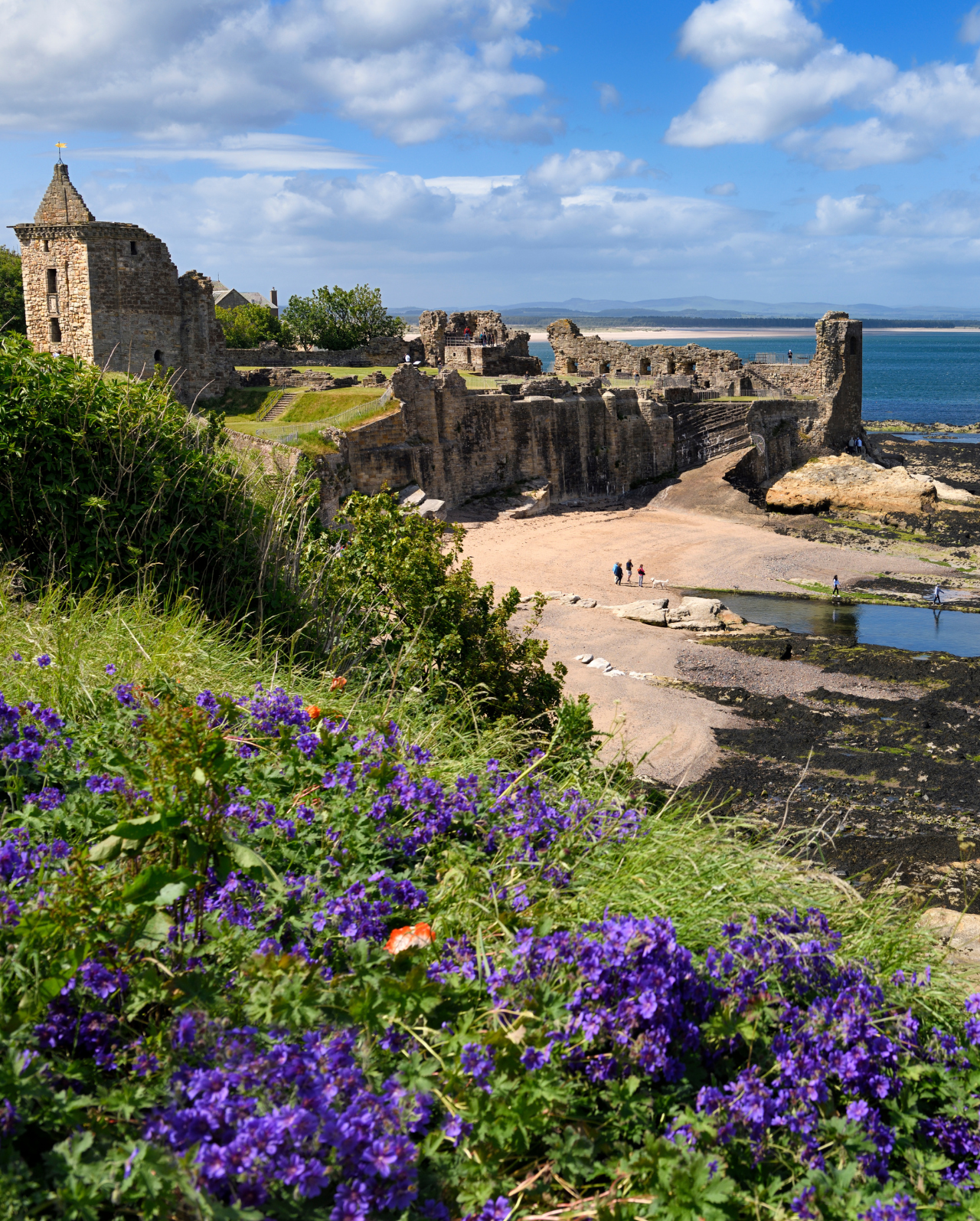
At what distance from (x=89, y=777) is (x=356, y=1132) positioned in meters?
1.90

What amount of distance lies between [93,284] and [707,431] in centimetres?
2718

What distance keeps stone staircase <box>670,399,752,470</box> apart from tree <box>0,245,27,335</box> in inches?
1095

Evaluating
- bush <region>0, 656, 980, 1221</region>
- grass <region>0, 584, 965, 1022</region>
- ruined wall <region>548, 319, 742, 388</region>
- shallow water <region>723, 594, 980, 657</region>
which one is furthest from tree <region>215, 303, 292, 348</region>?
bush <region>0, 656, 980, 1221</region>

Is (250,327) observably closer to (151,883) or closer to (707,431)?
(707,431)

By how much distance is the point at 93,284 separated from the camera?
100ft

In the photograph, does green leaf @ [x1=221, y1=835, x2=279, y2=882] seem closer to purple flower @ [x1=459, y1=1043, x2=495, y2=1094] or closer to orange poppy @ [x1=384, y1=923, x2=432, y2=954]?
orange poppy @ [x1=384, y1=923, x2=432, y2=954]

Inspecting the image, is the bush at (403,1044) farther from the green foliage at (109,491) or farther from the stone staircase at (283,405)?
the stone staircase at (283,405)

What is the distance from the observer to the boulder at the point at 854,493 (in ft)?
136

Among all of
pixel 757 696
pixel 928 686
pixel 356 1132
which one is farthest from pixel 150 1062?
pixel 928 686

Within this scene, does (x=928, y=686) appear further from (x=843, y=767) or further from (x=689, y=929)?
(x=689, y=929)

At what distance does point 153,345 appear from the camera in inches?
1268

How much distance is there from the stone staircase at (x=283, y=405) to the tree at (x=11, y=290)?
12.4 meters

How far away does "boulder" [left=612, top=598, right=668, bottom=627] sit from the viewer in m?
26.9

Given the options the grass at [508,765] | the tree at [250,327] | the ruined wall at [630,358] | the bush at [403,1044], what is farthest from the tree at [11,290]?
the bush at [403,1044]
